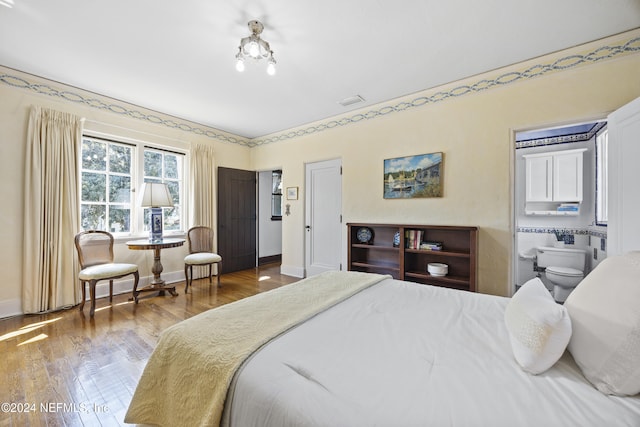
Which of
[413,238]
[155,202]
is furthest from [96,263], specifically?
[413,238]

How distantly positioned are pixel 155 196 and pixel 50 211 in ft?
3.45

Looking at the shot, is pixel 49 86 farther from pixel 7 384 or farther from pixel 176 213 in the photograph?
pixel 7 384

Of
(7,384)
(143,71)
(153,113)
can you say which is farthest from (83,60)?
(7,384)

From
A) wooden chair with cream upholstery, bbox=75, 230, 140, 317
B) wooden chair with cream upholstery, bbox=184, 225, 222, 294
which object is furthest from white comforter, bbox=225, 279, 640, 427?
wooden chair with cream upholstery, bbox=184, 225, 222, 294

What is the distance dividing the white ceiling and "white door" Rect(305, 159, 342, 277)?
4.34ft

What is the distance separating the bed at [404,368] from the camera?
71 centimetres

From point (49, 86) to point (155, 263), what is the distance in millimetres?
2433

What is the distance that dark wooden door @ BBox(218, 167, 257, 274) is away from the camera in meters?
4.76

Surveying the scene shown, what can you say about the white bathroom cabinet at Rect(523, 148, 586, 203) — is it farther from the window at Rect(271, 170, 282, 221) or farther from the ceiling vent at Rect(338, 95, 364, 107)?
the window at Rect(271, 170, 282, 221)

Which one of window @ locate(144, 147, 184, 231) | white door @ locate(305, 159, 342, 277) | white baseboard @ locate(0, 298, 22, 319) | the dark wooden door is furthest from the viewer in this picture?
the dark wooden door

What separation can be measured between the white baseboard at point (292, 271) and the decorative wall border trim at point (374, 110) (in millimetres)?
2381

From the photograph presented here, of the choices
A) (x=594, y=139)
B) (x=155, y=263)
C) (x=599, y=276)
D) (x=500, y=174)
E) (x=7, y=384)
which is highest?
(x=594, y=139)

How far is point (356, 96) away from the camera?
3.43 meters

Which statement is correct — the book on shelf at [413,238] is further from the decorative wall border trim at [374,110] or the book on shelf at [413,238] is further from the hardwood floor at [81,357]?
the hardwood floor at [81,357]
